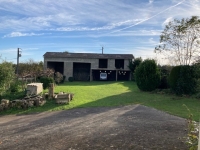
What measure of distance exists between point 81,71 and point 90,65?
8.28ft

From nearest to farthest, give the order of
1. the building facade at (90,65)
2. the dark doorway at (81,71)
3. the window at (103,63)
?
the building facade at (90,65), the dark doorway at (81,71), the window at (103,63)

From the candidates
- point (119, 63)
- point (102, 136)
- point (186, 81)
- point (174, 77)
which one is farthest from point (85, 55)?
point (102, 136)

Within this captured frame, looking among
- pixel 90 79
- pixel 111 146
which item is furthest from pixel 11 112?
pixel 90 79

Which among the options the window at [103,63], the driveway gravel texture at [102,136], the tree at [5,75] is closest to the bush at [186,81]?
the driveway gravel texture at [102,136]

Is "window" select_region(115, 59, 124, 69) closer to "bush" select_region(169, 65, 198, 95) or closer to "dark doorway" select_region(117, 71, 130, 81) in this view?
"dark doorway" select_region(117, 71, 130, 81)

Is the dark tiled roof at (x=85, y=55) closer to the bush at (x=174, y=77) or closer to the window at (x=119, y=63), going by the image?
the window at (x=119, y=63)

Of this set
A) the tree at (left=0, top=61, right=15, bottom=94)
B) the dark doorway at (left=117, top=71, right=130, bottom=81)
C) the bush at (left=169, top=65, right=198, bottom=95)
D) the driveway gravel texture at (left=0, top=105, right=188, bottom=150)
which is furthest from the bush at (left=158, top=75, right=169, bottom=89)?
the dark doorway at (left=117, top=71, right=130, bottom=81)

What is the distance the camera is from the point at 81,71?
3653 cm

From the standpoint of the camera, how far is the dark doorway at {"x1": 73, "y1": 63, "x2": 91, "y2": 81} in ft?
119

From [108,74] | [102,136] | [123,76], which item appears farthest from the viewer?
[108,74]

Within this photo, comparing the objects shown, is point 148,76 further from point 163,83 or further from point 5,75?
point 5,75

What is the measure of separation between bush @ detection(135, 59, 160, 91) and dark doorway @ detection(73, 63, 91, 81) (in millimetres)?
18602

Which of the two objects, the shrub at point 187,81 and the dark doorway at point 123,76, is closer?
the shrub at point 187,81

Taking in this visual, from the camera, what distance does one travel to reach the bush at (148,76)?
1795cm
